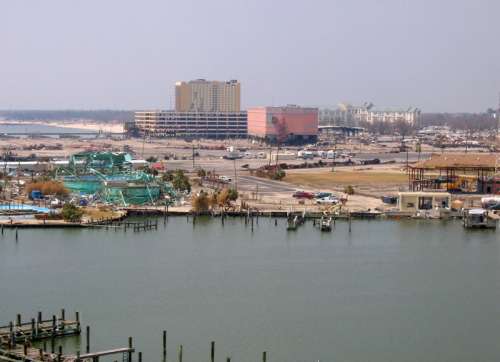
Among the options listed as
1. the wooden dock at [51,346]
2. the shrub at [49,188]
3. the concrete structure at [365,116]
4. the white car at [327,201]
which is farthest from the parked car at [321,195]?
the concrete structure at [365,116]

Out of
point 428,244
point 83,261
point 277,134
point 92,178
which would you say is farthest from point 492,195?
point 277,134

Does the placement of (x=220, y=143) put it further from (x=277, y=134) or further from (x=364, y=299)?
(x=364, y=299)

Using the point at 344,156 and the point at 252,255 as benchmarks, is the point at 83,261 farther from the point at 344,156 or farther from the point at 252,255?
the point at 344,156

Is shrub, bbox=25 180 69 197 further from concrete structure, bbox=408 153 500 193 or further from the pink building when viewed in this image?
the pink building

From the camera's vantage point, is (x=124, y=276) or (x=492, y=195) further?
(x=492, y=195)

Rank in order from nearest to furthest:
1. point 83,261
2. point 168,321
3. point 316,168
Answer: point 168,321, point 83,261, point 316,168

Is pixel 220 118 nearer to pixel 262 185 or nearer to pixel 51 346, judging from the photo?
pixel 262 185

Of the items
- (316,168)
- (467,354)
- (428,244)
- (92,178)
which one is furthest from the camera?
(316,168)
